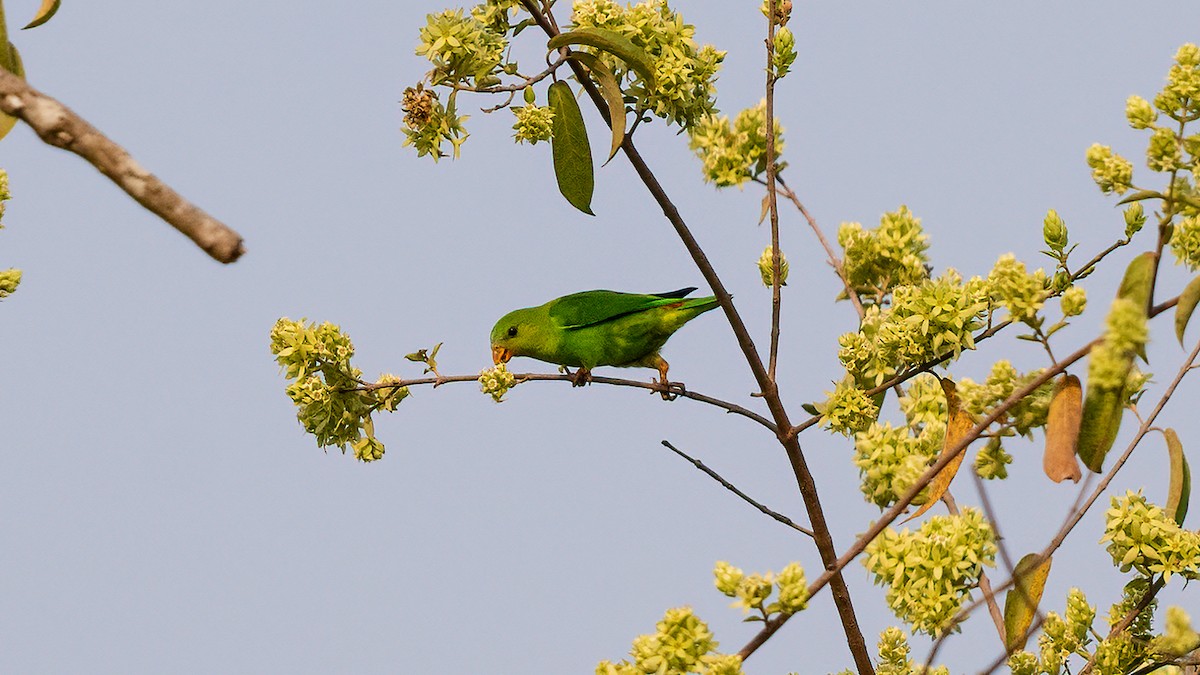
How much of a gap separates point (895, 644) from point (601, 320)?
88.0 inches

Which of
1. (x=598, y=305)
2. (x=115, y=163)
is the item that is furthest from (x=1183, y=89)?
(x=598, y=305)

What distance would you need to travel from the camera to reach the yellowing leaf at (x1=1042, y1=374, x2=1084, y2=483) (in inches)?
97.4

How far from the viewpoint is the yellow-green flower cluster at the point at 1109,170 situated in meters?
2.61

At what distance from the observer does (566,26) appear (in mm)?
3168

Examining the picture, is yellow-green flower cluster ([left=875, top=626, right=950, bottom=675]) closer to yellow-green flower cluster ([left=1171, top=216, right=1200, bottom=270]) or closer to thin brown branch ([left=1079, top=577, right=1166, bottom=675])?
thin brown branch ([left=1079, top=577, right=1166, bottom=675])

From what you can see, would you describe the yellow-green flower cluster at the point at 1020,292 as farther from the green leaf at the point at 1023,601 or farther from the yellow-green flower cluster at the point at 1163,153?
the green leaf at the point at 1023,601

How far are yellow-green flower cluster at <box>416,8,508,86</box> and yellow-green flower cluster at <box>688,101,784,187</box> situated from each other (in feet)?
2.93

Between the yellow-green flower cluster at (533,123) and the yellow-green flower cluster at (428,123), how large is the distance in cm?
15

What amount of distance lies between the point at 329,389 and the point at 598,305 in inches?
80.2

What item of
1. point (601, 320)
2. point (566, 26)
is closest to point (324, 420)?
point (566, 26)

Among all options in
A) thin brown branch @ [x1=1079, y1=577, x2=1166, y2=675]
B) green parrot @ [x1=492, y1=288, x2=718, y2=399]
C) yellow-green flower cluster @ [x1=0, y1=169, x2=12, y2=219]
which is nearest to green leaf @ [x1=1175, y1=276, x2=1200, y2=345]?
thin brown branch @ [x1=1079, y1=577, x2=1166, y2=675]

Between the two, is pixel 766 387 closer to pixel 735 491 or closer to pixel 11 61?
pixel 735 491

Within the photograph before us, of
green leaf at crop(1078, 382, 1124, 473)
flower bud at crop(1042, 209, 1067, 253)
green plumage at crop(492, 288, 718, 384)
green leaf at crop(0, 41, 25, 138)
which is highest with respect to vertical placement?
green plumage at crop(492, 288, 718, 384)

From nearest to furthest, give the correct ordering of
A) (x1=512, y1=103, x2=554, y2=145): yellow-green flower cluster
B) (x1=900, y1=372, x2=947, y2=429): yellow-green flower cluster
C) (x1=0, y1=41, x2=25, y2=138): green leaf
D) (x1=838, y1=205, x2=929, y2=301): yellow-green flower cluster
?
(x1=0, y1=41, x2=25, y2=138): green leaf
(x1=512, y1=103, x2=554, y2=145): yellow-green flower cluster
(x1=900, y1=372, x2=947, y2=429): yellow-green flower cluster
(x1=838, y1=205, x2=929, y2=301): yellow-green flower cluster
